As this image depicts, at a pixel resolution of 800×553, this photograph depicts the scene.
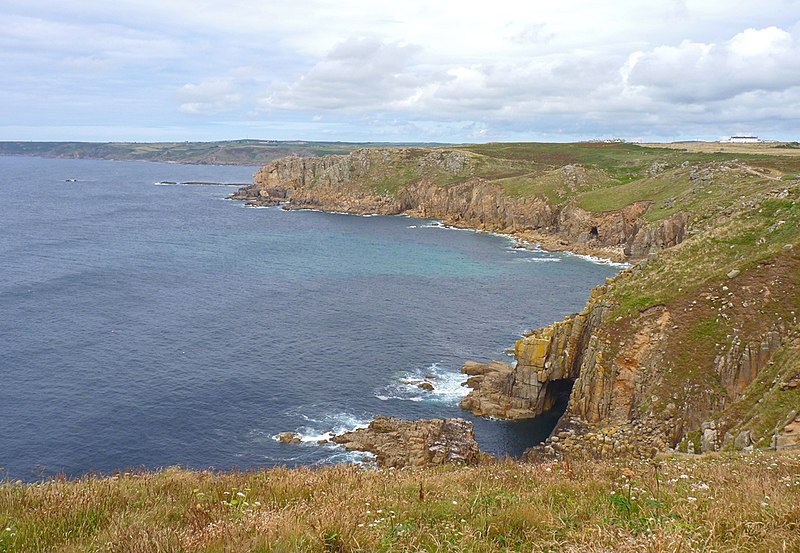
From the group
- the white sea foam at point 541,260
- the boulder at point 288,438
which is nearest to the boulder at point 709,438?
the boulder at point 288,438

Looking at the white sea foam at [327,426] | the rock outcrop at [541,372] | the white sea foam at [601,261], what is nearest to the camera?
the white sea foam at [327,426]

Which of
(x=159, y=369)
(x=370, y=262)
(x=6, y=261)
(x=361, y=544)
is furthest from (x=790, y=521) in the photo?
(x=6, y=261)

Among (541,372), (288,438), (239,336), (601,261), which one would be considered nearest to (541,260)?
(601,261)

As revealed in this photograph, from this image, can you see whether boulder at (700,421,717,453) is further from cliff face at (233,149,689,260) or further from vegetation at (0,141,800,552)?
cliff face at (233,149,689,260)

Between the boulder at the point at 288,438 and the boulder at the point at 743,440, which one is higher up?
the boulder at the point at 743,440

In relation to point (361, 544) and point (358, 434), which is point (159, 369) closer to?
point (358, 434)

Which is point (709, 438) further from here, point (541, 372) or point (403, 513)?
point (403, 513)

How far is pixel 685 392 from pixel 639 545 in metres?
31.7

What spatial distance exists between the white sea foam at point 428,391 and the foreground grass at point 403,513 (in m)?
37.2

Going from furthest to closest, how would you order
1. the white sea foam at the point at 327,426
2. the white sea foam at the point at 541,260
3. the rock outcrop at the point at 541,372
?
the white sea foam at the point at 541,260, the rock outcrop at the point at 541,372, the white sea foam at the point at 327,426

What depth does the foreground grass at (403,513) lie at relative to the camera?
23.9ft

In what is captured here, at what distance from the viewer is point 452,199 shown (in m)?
160

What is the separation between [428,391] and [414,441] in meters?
9.79

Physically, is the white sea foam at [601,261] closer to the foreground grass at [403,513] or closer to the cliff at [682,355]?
the cliff at [682,355]
